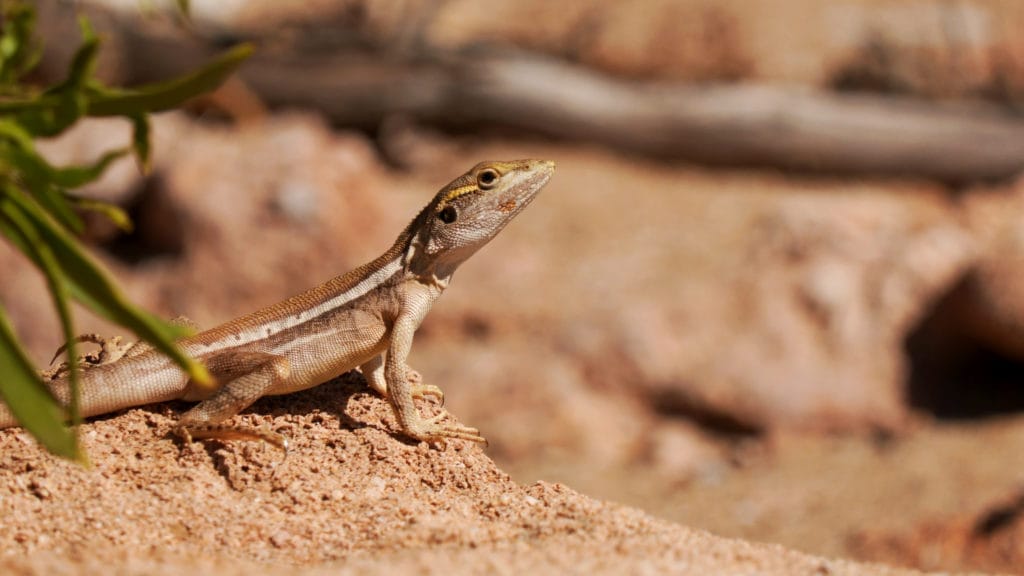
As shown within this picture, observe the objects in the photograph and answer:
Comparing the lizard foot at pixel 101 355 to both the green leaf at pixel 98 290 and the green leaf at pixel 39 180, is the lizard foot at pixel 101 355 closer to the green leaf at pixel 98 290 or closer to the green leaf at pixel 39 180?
the green leaf at pixel 39 180

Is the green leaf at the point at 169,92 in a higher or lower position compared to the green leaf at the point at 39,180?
higher

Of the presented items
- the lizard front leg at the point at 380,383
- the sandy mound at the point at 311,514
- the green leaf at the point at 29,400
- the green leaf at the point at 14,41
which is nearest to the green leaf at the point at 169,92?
the green leaf at the point at 29,400

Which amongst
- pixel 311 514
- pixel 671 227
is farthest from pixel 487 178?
pixel 671 227

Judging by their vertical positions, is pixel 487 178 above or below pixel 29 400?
above

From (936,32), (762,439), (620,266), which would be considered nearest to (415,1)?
(620,266)

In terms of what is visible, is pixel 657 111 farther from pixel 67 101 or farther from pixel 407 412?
pixel 67 101

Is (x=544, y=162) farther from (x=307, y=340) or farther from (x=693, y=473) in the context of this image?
(x=693, y=473)

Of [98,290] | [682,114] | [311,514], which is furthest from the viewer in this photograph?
[682,114]
